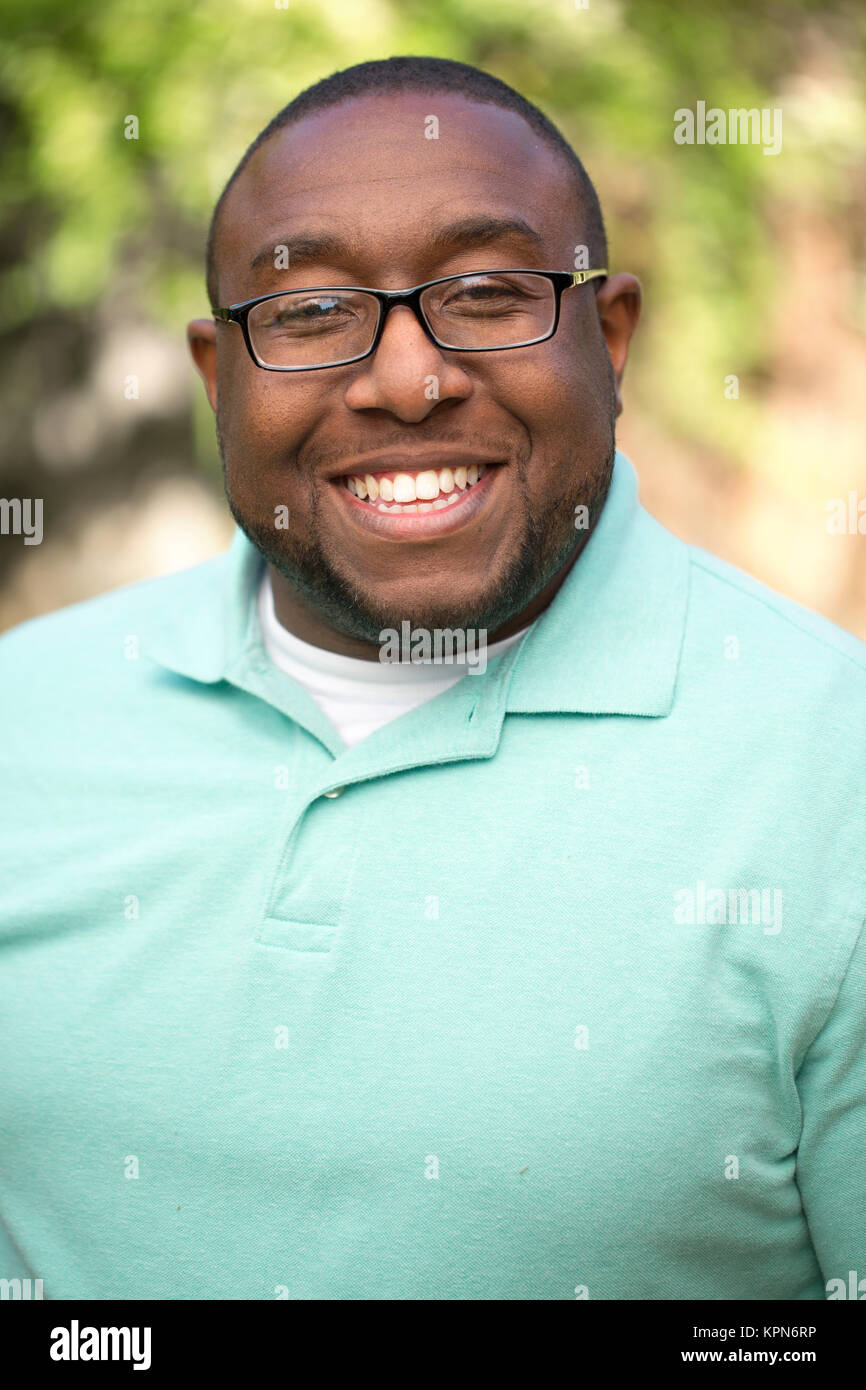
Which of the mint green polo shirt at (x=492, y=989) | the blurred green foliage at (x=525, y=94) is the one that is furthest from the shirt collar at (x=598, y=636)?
the blurred green foliage at (x=525, y=94)

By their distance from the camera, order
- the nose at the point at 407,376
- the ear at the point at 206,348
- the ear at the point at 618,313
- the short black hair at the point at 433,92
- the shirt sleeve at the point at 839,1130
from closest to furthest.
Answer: the shirt sleeve at the point at 839,1130 < the nose at the point at 407,376 < the short black hair at the point at 433,92 < the ear at the point at 618,313 < the ear at the point at 206,348

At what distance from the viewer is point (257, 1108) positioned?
1623 millimetres

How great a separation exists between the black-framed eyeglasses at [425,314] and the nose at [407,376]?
0.01m

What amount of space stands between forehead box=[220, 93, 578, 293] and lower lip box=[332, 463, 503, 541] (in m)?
0.28

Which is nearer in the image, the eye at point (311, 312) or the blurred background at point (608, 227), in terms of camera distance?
the eye at point (311, 312)

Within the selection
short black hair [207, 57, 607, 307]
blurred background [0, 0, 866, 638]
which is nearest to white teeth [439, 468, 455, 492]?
short black hair [207, 57, 607, 307]

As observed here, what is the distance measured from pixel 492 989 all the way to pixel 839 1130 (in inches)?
16.6

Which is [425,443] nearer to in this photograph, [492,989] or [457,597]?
[457,597]

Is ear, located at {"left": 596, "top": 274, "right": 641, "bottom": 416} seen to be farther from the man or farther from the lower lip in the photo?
the lower lip

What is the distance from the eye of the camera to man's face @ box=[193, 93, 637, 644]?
166 cm

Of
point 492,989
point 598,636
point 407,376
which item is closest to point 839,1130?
point 492,989

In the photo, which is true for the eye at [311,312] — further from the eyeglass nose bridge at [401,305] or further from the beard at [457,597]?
the beard at [457,597]

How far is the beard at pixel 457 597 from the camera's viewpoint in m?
1.72
